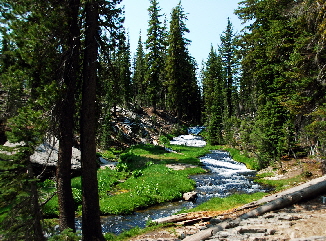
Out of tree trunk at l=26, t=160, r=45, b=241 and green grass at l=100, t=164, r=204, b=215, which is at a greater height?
tree trunk at l=26, t=160, r=45, b=241

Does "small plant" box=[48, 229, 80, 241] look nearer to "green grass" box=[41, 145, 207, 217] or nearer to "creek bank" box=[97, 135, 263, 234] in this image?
"creek bank" box=[97, 135, 263, 234]

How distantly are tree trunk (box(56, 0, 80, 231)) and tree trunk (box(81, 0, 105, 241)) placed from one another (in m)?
0.40

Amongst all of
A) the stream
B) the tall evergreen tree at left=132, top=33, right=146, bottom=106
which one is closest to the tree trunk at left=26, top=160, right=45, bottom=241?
the stream

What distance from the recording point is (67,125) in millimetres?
8227

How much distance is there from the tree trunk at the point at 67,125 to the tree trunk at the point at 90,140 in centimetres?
40

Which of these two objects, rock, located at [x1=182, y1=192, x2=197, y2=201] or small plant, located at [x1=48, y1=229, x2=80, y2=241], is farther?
rock, located at [x1=182, y1=192, x2=197, y2=201]

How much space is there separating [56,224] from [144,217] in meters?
3.95

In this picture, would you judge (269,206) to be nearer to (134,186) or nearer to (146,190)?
(146,190)

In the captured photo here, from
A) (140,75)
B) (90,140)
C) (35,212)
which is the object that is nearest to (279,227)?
(90,140)

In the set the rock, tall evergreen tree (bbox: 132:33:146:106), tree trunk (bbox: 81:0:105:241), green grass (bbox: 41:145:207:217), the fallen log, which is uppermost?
tall evergreen tree (bbox: 132:33:146:106)

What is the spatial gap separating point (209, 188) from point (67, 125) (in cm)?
1238

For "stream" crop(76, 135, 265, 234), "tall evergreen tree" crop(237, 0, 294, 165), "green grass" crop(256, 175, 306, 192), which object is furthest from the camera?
"tall evergreen tree" crop(237, 0, 294, 165)

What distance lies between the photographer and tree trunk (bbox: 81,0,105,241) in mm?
7953

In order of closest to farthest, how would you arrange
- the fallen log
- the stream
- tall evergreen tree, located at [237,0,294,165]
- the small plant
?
the small plant < the fallen log < the stream < tall evergreen tree, located at [237,0,294,165]
